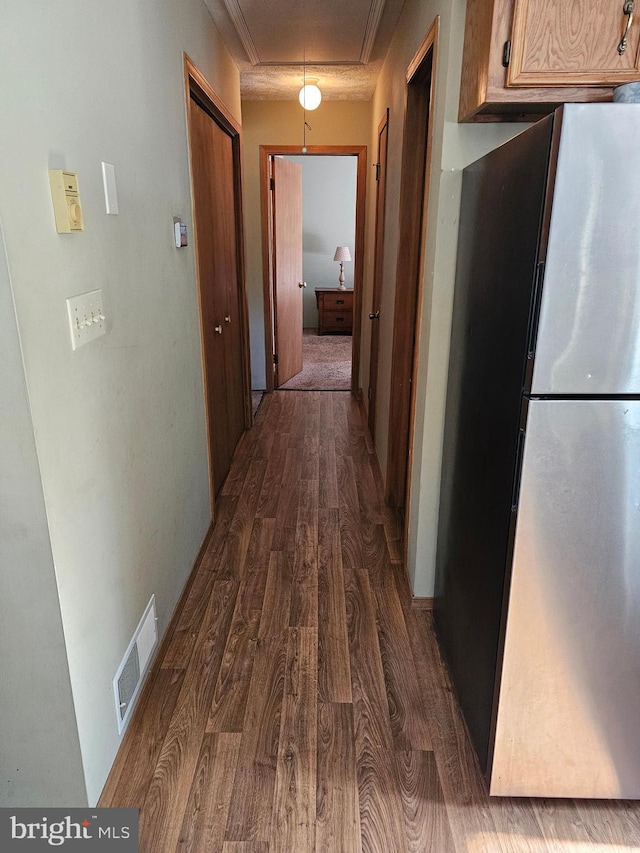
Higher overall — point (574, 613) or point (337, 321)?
point (574, 613)

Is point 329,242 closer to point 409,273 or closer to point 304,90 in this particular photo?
point 304,90

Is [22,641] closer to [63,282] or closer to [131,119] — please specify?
[63,282]

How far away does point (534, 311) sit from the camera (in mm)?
1179

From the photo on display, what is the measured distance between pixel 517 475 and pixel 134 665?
1.23 m

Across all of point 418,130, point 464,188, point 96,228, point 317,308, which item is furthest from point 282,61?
point 317,308

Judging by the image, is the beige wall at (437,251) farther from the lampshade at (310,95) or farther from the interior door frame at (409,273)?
the lampshade at (310,95)

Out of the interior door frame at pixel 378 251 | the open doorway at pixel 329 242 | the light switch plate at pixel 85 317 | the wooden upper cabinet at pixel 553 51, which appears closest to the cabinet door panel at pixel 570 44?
the wooden upper cabinet at pixel 553 51

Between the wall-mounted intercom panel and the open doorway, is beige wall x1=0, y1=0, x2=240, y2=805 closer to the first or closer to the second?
the wall-mounted intercom panel

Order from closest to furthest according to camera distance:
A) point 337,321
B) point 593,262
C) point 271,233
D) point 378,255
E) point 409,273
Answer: point 593,262 < point 409,273 < point 378,255 < point 271,233 < point 337,321

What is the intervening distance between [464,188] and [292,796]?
5.88 ft

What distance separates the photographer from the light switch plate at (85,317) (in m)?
1.25

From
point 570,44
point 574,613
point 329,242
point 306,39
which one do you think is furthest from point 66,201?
point 329,242

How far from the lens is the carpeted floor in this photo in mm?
5465

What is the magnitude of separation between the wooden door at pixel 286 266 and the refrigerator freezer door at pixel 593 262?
401 centimetres
